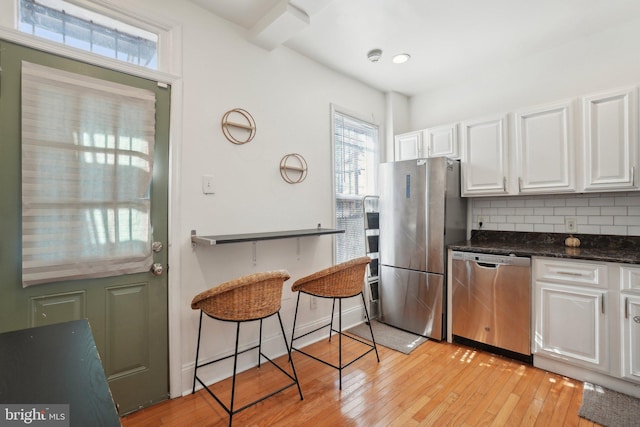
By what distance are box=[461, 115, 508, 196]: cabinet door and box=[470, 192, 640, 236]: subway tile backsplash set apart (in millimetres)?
355

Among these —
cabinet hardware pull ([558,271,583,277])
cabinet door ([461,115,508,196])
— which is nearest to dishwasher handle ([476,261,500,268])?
cabinet hardware pull ([558,271,583,277])

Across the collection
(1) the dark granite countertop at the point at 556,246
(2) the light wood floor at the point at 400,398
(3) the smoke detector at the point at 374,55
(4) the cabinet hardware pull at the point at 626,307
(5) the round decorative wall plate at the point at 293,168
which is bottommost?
(2) the light wood floor at the point at 400,398

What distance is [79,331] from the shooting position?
102 cm

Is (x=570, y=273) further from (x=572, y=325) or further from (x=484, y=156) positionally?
(x=484, y=156)

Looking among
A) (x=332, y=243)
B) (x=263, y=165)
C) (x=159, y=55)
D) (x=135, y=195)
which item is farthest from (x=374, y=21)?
(x=135, y=195)

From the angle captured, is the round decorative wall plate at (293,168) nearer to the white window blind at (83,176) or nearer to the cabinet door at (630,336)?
the white window blind at (83,176)

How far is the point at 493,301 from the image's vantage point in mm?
2613

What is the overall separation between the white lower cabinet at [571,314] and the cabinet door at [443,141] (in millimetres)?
1342

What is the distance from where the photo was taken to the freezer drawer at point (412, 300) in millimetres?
2949

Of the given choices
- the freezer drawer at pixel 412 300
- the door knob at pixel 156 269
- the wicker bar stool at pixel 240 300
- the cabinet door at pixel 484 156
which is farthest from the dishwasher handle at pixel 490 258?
the door knob at pixel 156 269

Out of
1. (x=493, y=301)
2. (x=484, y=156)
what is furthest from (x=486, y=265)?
(x=484, y=156)

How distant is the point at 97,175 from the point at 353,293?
6.09 ft

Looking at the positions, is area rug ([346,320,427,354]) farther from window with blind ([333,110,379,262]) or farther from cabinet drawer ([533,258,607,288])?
cabinet drawer ([533,258,607,288])

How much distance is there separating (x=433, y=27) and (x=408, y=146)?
1.32 metres
